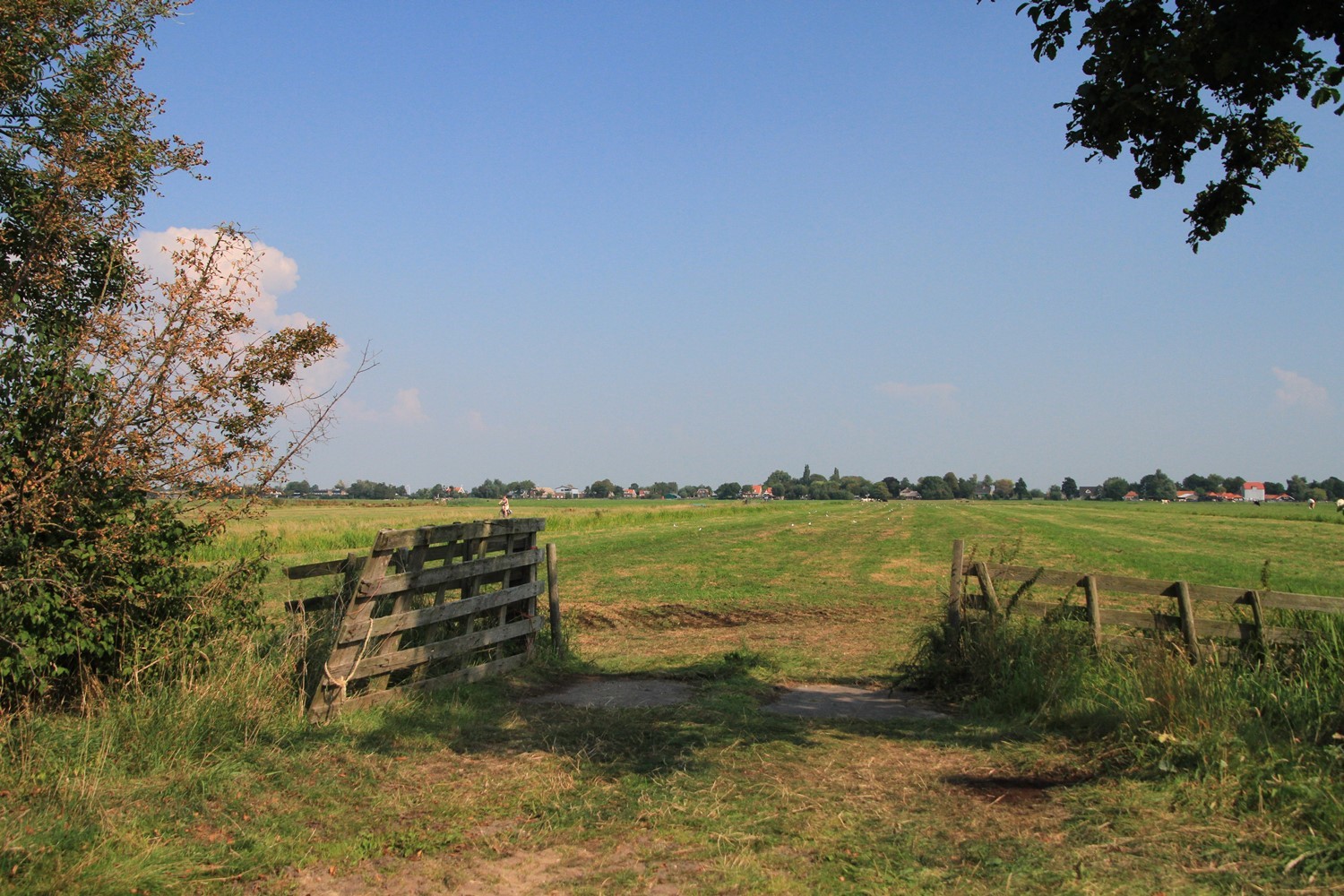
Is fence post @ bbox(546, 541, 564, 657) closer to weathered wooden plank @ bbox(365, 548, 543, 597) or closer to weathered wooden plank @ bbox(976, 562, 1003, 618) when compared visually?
weathered wooden plank @ bbox(365, 548, 543, 597)

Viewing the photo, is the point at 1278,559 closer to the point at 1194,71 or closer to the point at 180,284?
the point at 1194,71

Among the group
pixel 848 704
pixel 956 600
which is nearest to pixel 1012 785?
pixel 848 704

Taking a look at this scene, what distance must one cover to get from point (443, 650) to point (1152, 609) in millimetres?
7376

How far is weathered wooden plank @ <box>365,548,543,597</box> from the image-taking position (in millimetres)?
8273

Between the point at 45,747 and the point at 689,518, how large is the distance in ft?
230

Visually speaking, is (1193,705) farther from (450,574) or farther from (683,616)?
(683,616)

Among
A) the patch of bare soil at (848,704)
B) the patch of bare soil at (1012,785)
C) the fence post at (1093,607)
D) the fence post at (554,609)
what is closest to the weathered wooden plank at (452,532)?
the fence post at (554,609)

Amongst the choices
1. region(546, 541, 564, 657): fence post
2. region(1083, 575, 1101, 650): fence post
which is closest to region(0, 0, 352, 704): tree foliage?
region(546, 541, 564, 657): fence post

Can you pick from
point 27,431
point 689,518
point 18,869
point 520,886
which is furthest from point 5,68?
point 689,518

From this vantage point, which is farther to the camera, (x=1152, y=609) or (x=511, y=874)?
(x=1152, y=609)

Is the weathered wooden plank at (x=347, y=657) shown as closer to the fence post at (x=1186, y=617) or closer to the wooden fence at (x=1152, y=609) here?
the wooden fence at (x=1152, y=609)

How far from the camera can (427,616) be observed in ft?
29.1

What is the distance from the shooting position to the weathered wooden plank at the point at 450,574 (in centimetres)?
827

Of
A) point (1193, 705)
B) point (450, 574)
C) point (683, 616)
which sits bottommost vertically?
point (683, 616)
